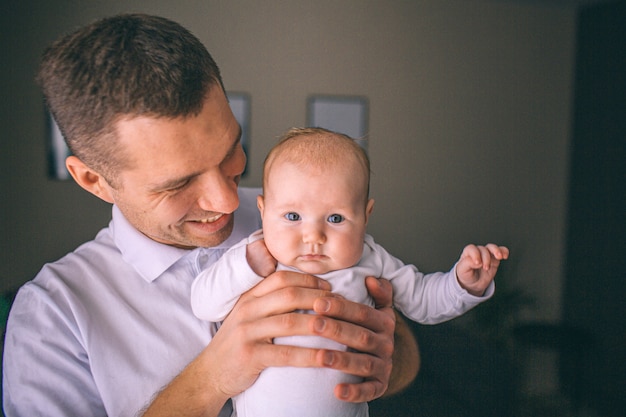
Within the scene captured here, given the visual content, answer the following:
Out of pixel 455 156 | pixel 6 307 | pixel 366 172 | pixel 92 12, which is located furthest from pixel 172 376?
pixel 455 156

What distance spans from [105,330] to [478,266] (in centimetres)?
83

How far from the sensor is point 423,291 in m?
0.98

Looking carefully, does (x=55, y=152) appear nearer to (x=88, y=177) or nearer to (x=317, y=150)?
(x=88, y=177)

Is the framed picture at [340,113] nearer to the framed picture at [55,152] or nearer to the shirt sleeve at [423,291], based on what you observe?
the framed picture at [55,152]

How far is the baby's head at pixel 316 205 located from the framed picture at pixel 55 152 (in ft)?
5.25

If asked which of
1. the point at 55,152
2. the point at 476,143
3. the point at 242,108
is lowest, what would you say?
the point at 55,152

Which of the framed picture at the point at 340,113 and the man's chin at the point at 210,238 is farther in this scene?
the framed picture at the point at 340,113

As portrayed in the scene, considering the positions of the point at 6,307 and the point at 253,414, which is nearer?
the point at 253,414

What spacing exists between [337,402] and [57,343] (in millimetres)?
607

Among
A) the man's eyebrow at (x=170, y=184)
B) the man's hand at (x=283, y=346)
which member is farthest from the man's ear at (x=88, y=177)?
the man's hand at (x=283, y=346)

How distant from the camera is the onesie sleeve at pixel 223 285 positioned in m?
0.85

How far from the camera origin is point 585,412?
257cm

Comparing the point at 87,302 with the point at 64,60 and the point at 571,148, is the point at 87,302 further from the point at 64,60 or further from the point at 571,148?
the point at 571,148

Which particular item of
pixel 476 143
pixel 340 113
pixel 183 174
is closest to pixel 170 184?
pixel 183 174
